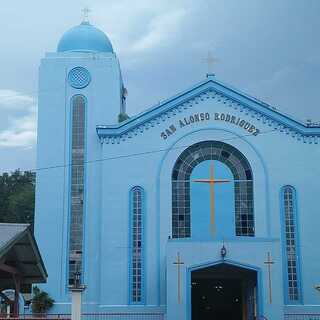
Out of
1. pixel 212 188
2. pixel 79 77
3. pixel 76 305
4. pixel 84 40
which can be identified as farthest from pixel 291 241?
pixel 76 305

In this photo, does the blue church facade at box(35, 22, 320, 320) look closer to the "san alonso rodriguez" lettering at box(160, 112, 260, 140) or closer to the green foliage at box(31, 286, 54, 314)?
the "san alonso rodriguez" lettering at box(160, 112, 260, 140)

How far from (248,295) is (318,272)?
3.18 m

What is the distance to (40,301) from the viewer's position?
29594mm

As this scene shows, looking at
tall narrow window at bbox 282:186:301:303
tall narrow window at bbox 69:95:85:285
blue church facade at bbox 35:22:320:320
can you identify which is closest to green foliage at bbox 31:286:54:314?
blue church facade at bbox 35:22:320:320

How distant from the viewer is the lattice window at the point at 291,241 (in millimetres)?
29641

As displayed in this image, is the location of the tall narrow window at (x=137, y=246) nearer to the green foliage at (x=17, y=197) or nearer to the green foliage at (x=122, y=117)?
the green foliage at (x=122, y=117)

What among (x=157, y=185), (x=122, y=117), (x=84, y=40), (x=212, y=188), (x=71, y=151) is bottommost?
(x=212, y=188)

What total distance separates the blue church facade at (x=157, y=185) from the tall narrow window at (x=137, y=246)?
44mm

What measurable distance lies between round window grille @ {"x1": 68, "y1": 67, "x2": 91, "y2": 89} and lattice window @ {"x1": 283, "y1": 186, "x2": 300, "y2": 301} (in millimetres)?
10368

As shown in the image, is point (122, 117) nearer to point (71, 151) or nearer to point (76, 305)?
point (71, 151)

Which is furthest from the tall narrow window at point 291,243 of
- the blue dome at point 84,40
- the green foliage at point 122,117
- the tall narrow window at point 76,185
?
the blue dome at point 84,40

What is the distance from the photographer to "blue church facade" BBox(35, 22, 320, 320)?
29.9 metres

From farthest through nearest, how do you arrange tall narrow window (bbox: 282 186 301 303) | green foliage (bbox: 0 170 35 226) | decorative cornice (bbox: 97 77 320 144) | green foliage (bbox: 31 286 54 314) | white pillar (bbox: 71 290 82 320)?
green foliage (bbox: 0 170 35 226) → decorative cornice (bbox: 97 77 320 144) → tall narrow window (bbox: 282 186 301 303) → green foliage (bbox: 31 286 54 314) → white pillar (bbox: 71 290 82 320)

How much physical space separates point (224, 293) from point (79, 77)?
1325 centimetres
